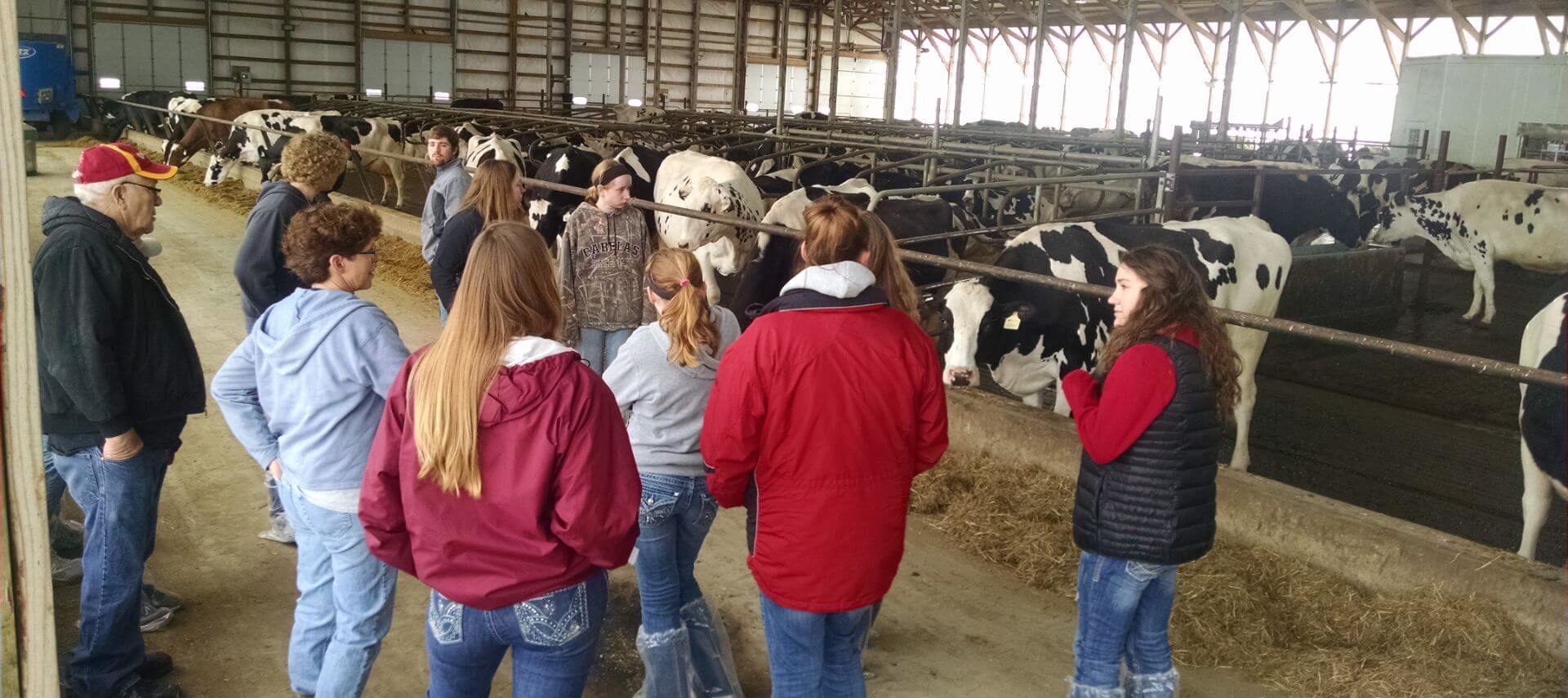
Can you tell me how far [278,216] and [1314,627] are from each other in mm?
3881

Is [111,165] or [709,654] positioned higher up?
[111,165]

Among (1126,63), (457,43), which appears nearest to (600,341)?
(1126,63)

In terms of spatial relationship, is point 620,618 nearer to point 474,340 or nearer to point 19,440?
point 474,340

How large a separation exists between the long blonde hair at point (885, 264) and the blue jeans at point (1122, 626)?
82 cm

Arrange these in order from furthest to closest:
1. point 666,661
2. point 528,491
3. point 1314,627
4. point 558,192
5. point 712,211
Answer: point 558,192
point 712,211
point 1314,627
point 666,661
point 528,491

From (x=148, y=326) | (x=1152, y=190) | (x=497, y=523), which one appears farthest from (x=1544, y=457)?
(x=1152, y=190)

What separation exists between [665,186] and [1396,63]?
2586 cm

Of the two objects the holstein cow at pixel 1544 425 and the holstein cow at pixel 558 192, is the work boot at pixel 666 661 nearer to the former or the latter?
the holstein cow at pixel 1544 425

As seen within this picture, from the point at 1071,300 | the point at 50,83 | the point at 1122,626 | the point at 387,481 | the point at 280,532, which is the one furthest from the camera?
the point at 50,83

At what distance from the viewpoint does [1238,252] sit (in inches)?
257

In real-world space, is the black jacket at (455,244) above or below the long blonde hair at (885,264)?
below

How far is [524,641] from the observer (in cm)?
222

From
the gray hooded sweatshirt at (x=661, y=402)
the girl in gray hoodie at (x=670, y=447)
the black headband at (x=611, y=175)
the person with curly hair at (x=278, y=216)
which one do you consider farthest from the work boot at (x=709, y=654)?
the black headband at (x=611, y=175)

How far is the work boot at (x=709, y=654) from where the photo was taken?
3160mm
